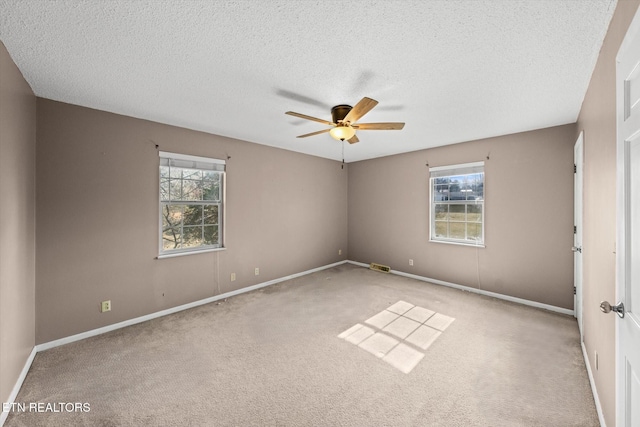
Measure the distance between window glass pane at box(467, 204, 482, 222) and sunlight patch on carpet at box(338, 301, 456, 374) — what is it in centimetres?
177

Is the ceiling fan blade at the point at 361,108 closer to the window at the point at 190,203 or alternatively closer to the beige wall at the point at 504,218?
the window at the point at 190,203

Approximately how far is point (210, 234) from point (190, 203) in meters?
0.54

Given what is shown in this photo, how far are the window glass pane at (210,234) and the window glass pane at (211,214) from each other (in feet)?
0.25

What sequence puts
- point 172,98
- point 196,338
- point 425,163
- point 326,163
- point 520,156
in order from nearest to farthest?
point 172,98
point 196,338
point 520,156
point 425,163
point 326,163

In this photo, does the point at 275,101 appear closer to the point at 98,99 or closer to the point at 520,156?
the point at 98,99

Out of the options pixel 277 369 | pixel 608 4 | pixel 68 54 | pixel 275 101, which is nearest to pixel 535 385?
pixel 277 369

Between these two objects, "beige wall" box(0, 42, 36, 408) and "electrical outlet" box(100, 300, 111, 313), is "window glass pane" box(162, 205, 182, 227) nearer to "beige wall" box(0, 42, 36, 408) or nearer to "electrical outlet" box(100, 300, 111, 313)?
"electrical outlet" box(100, 300, 111, 313)

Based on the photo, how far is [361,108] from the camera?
221 centimetres

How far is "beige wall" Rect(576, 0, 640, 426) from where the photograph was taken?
145 centimetres

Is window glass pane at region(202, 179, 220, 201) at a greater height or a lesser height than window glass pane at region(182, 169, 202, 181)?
lesser

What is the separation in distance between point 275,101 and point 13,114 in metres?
2.01

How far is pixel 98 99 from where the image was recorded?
2.63 meters

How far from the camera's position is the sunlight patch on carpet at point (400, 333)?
2.45m

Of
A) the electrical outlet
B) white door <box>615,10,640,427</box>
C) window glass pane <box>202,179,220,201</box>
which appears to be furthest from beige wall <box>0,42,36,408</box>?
white door <box>615,10,640,427</box>
